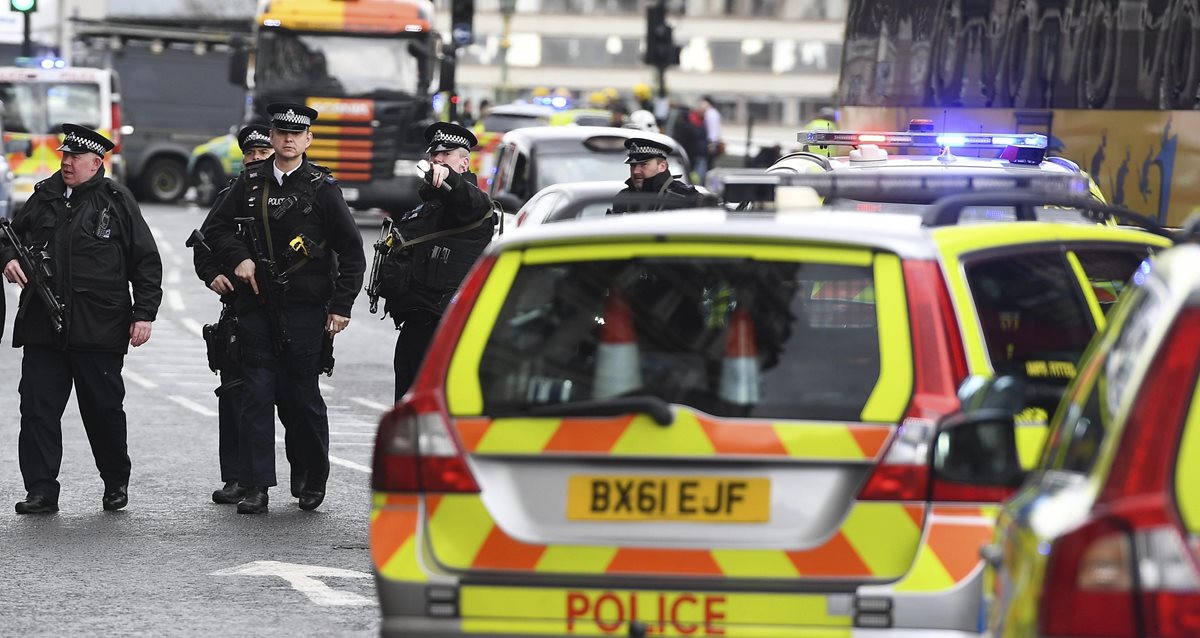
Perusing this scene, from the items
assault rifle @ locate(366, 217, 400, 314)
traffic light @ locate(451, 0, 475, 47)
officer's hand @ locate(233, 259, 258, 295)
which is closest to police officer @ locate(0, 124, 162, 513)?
officer's hand @ locate(233, 259, 258, 295)

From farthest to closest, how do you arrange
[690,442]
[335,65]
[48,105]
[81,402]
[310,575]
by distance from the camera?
[48,105] < [335,65] < [81,402] < [310,575] < [690,442]

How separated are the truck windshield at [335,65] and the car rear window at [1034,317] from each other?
26726 millimetres

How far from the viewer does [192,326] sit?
65.6 ft

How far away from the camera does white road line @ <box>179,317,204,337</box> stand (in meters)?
19.5

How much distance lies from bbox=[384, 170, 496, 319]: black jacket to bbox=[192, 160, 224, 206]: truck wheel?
27837 millimetres

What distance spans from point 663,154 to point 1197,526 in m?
9.16

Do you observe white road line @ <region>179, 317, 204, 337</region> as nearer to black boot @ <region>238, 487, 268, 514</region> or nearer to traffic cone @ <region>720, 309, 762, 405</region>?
black boot @ <region>238, 487, 268, 514</region>

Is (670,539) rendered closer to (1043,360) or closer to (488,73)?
(1043,360)

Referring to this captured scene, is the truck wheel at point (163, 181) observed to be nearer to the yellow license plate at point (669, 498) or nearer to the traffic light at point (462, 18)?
the traffic light at point (462, 18)

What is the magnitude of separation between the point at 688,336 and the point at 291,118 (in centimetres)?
503

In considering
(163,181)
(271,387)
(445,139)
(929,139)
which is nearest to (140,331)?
(271,387)

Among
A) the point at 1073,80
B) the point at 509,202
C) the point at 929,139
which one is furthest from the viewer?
the point at 1073,80

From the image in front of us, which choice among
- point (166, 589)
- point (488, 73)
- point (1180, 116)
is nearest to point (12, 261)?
point (166, 589)

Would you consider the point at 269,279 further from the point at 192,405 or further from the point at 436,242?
the point at 192,405
